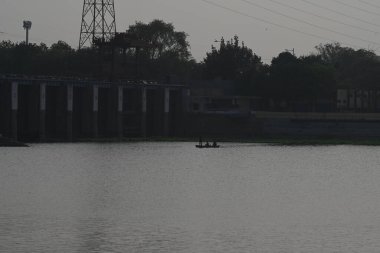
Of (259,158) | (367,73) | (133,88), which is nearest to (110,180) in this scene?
(259,158)

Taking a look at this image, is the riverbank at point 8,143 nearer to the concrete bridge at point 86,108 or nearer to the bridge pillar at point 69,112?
the concrete bridge at point 86,108

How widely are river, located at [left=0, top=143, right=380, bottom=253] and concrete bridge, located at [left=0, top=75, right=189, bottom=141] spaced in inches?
1045

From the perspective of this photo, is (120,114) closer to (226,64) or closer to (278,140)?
(278,140)

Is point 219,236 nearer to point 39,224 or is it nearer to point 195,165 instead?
point 39,224

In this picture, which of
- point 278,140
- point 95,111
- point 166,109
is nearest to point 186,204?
point 95,111

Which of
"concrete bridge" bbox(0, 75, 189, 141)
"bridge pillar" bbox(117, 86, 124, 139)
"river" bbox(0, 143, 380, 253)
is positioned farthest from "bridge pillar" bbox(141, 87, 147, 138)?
"river" bbox(0, 143, 380, 253)

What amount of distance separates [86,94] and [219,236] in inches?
3751

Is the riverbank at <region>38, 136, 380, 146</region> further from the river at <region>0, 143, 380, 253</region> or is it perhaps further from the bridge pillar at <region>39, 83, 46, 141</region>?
the river at <region>0, 143, 380, 253</region>

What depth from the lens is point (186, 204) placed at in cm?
5469

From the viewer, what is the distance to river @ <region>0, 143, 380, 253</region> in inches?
1625

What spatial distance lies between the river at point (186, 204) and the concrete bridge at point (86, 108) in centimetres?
2654

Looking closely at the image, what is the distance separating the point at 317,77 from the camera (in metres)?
160

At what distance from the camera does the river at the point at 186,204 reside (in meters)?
41.3

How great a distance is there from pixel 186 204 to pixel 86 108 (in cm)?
8326
